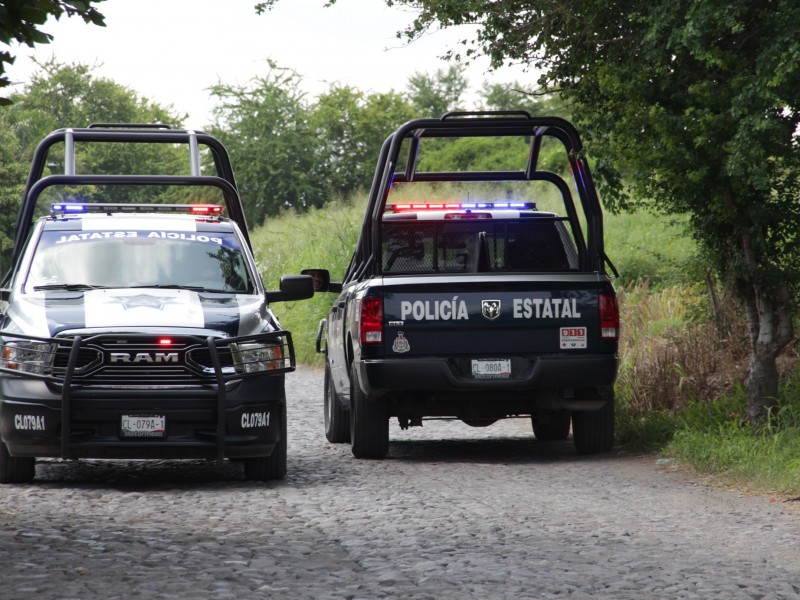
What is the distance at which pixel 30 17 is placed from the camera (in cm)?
624

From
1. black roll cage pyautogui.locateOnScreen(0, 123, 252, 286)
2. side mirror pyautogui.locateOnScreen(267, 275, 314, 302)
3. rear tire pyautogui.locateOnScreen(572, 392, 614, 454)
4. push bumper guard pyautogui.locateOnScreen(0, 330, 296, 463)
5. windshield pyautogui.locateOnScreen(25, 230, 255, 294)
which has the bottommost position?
rear tire pyautogui.locateOnScreen(572, 392, 614, 454)

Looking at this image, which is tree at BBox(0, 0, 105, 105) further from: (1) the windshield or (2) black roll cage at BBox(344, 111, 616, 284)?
A: (2) black roll cage at BBox(344, 111, 616, 284)

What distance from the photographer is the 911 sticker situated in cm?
1127

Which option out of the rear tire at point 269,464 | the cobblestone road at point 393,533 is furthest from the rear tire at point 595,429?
the rear tire at point 269,464

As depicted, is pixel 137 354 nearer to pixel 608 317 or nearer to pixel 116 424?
pixel 116 424

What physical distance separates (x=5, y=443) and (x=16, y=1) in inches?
166

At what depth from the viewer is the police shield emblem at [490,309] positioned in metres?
11.2

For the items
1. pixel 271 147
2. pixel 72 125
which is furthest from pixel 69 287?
pixel 72 125

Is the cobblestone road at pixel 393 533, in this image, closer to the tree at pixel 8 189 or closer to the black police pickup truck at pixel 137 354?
the black police pickup truck at pixel 137 354

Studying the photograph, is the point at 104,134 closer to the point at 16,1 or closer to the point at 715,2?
the point at 715,2

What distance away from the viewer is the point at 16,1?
20.3ft

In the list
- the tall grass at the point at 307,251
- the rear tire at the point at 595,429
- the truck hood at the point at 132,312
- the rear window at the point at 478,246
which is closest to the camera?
the truck hood at the point at 132,312

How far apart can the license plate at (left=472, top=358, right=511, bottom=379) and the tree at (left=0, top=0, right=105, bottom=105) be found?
Answer: 5.35 meters

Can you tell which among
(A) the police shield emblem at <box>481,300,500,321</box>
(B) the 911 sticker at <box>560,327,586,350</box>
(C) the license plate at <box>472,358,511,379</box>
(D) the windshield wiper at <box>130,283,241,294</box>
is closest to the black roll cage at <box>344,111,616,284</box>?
(B) the 911 sticker at <box>560,327,586,350</box>
